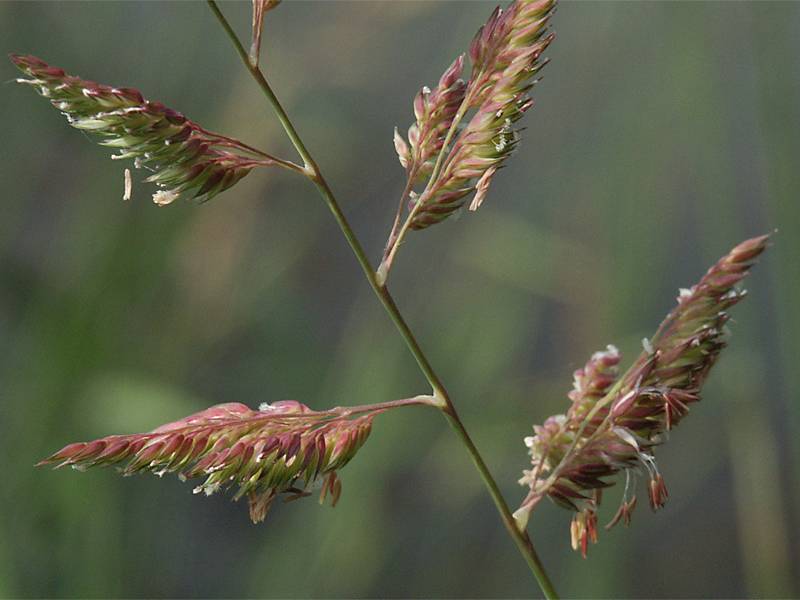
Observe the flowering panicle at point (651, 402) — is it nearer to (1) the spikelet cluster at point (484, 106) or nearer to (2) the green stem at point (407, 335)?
(2) the green stem at point (407, 335)

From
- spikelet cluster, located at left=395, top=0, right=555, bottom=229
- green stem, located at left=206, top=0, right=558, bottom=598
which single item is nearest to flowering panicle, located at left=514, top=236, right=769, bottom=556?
green stem, located at left=206, top=0, right=558, bottom=598

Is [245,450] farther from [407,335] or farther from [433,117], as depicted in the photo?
[433,117]

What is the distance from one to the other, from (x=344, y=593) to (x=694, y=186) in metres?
0.98

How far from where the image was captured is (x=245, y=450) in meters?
0.54

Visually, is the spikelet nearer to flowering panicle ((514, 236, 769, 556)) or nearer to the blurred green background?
flowering panicle ((514, 236, 769, 556))

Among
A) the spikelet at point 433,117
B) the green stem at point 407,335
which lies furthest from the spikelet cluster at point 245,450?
the spikelet at point 433,117

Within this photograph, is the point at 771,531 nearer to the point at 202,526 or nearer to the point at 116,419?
the point at 116,419

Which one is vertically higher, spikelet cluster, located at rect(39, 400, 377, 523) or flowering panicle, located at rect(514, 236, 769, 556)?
spikelet cluster, located at rect(39, 400, 377, 523)

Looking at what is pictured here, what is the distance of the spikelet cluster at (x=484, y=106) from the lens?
22.3 inches

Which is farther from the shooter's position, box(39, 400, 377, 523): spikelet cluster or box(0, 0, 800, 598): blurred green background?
box(0, 0, 800, 598): blurred green background

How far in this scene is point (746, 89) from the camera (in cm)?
258

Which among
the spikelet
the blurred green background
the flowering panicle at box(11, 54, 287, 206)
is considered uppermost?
the flowering panicle at box(11, 54, 287, 206)

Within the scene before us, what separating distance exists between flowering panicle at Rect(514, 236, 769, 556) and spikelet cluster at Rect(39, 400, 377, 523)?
0.12 meters

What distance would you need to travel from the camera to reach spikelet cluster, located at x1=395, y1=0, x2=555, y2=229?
0.57 m
